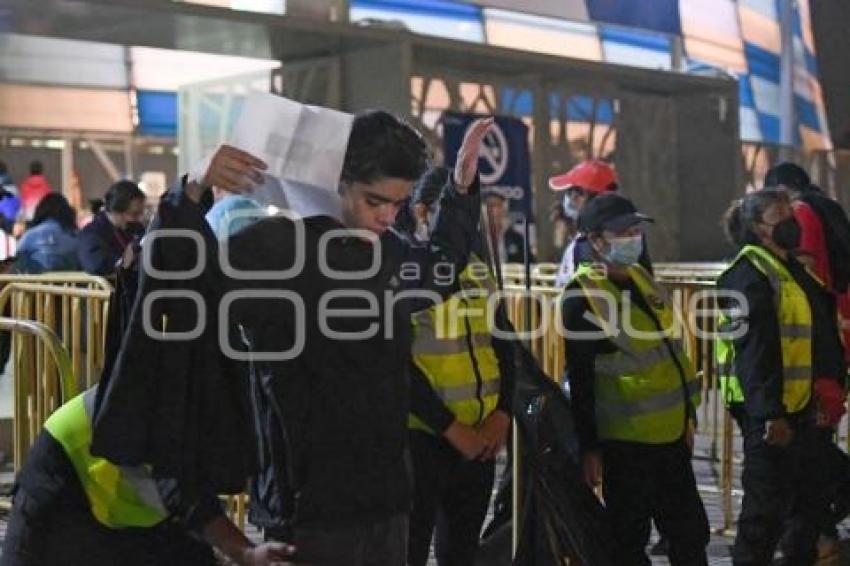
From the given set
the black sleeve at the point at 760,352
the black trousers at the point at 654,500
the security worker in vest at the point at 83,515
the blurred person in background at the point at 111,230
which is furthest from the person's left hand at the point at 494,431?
the blurred person in background at the point at 111,230

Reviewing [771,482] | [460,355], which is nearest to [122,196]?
[460,355]

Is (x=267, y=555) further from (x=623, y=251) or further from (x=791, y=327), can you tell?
(x=791, y=327)

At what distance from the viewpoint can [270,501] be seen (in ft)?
9.12

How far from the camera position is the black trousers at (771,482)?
526cm

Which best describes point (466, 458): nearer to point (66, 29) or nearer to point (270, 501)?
point (270, 501)

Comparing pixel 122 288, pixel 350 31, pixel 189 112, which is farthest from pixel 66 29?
pixel 122 288

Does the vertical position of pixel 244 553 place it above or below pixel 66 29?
below

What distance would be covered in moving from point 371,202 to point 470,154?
4.99ft

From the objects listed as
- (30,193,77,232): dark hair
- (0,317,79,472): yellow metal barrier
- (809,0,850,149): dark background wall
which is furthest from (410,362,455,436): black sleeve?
(809,0,850,149): dark background wall

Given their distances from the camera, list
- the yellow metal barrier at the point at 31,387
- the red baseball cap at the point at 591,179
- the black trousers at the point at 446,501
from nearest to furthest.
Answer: the black trousers at the point at 446,501 → the yellow metal barrier at the point at 31,387 → the red baseball cap at the point at 591,179

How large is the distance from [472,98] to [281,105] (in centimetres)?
1066

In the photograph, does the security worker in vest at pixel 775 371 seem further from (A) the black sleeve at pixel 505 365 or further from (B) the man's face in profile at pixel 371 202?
(B) the man's face in profile at pixel 371 202

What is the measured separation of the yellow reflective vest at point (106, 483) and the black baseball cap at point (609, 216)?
277 cm

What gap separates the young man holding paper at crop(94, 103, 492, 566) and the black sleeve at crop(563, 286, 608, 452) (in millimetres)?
2166
